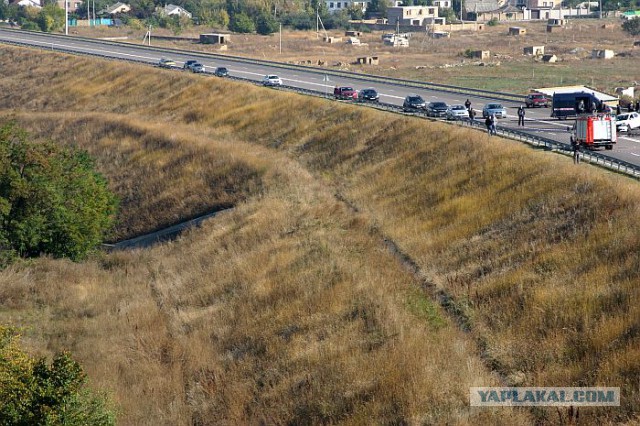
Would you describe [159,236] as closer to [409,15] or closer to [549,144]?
[549,144]

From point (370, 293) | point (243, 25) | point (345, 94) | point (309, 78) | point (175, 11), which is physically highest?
point (175, 11)

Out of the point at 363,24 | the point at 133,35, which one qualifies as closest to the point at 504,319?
the point at 133,35

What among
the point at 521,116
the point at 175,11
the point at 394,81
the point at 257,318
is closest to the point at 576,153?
the point at 521,116

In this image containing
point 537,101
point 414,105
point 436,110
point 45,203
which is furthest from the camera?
point 537,101

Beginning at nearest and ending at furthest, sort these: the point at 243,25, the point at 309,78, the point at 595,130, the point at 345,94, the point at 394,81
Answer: the point at 595,130 < the point at 345,94 < the point at 394,81 < the point at 309,78 < the point at 243,25

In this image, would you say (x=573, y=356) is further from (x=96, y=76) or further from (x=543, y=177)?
(x=96, y=76)

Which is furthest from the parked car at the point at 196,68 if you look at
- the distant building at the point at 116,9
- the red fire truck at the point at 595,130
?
the distant building at the point at 116,9

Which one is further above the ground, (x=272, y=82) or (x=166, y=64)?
(x=166, y=64)
